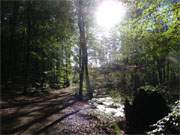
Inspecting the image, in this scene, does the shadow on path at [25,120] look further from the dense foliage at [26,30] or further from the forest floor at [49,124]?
the dense foliage at [26,30]

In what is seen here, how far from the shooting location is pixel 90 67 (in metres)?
44.5

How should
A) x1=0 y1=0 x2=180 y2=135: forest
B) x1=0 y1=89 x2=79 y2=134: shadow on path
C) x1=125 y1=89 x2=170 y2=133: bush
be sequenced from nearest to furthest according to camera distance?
x1=0 y1=0 x2=180 y2=135: forest, x1=0 y1=89 x2=79 y2=134: shadow on path, x1=125 y1=89 x2=170 y2=133: bush

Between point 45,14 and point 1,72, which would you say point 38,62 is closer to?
point 1,72

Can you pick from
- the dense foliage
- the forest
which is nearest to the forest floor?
the forest

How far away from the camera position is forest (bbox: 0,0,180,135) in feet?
22.3

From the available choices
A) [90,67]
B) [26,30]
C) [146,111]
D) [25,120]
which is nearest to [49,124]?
[25,120]

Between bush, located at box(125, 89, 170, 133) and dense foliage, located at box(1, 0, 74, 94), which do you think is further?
dense foliage, located at box(1, 0, 74, 94)

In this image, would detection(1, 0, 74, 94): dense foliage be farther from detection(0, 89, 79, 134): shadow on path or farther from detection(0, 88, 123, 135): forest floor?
detection(0, 88, 123, 135): forest floor

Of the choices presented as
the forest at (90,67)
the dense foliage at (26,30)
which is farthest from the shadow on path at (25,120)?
the dense foliage at (26,30)

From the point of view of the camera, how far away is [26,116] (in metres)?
11.6

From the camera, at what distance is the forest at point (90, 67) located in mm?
6789

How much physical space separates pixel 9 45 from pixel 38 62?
4.97 metres

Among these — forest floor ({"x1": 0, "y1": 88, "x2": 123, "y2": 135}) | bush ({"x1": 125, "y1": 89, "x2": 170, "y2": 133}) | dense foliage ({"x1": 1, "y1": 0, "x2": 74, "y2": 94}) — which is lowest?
forest floor ({"x1": 0, "y1": 88, "x2": 123, "y2": 135})

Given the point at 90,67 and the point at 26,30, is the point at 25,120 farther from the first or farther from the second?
the point at 90,67
